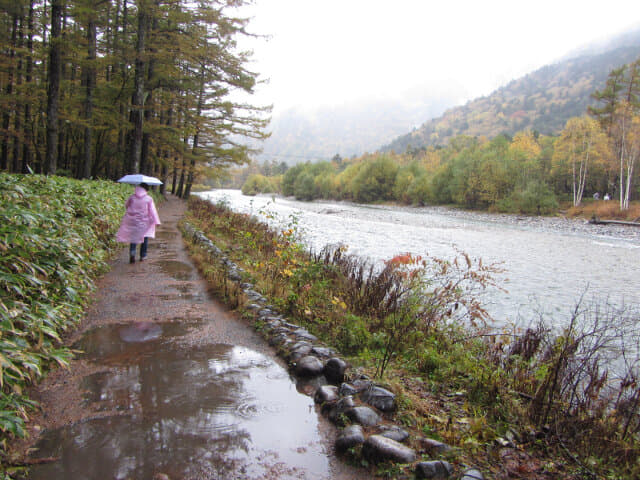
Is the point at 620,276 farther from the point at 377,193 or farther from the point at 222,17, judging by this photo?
the point at 377,193

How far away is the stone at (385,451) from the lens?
2.88 m

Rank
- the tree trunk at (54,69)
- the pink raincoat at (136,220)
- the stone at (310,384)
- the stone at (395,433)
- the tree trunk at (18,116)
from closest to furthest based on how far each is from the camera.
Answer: the stone at (395,433), the stone at (310,384), the pink raincoat at (136,220), the tree trunk at (54,69), the tree trunk at (18,116)

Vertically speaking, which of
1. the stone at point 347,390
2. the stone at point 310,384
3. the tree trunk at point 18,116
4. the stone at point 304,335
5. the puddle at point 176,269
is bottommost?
the stone at point 310,384

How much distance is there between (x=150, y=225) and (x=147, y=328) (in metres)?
4.32

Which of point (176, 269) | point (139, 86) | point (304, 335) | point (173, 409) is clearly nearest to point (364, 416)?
point (173, 409)

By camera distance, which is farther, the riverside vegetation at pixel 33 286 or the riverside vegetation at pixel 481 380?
the riverside vegetation at pixel 481 380

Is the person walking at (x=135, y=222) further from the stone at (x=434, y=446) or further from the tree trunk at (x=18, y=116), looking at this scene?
the tree trunk at (x=18, y=116)

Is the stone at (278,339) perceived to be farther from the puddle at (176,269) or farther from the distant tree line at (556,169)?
the distant tree line at (556,169)

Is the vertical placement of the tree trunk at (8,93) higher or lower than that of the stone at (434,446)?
higher

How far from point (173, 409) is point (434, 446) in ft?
7.46

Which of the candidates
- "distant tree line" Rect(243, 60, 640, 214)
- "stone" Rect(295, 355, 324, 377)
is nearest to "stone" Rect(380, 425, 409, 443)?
"stone" Rect(295, 355, 324, 377)

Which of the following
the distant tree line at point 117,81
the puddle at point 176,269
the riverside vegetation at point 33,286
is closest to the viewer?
the riverside vegetation at point 33,286

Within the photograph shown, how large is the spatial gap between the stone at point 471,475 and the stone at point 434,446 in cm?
26

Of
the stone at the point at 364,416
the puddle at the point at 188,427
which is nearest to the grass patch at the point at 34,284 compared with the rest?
the puddle at the point at 188,427
